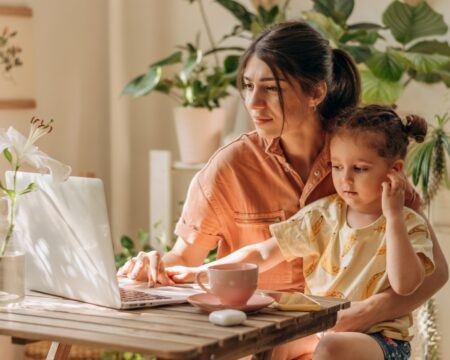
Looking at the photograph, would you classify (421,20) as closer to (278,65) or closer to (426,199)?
(426,199)

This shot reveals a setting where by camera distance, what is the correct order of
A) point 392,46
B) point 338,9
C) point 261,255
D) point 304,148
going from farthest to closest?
point 392,46
point 338,9
point 304,148
point 261,255

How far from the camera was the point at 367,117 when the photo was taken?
80.9 inches

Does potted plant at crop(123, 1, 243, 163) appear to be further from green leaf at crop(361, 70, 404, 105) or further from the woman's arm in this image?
the woman's arm

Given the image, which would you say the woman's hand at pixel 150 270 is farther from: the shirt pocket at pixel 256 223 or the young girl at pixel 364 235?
the shirt pocket at pixel 256 223

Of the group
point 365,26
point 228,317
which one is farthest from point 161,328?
point 365,26

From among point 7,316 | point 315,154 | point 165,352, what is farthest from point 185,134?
point 165,352

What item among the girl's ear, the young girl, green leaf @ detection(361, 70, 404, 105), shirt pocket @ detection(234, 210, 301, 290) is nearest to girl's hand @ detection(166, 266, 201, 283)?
the young girl

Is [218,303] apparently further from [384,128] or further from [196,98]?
[196,98]

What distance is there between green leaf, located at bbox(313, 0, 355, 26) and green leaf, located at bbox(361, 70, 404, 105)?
31cm

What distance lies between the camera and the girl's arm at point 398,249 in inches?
74.3

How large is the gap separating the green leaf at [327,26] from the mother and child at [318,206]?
824mm

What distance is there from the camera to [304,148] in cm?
226

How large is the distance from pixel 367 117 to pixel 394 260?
0.36m

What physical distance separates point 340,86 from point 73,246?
92cm
